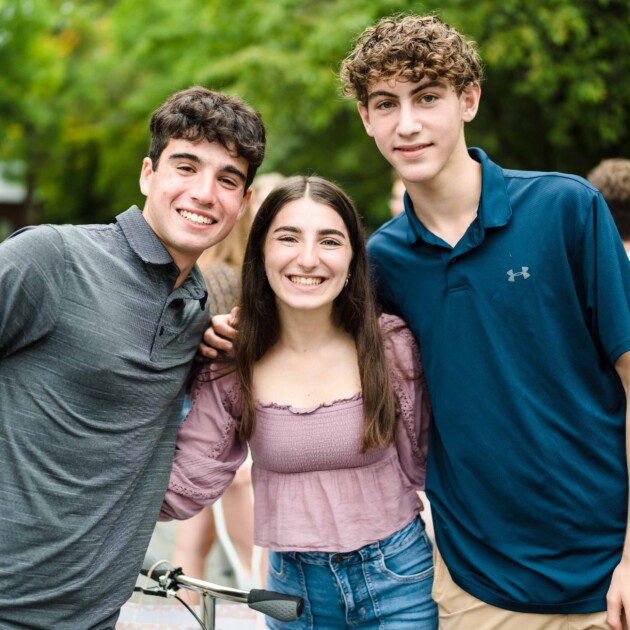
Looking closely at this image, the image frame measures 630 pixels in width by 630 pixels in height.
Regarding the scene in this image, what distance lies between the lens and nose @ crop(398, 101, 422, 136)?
101 inches

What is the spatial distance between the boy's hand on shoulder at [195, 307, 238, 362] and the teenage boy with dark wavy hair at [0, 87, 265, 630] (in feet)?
0.49

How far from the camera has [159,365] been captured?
2.49m

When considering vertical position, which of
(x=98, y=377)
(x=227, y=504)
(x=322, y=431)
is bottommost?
(x=227, y=504)

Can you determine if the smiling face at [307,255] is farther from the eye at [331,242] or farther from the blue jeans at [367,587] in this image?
the blue jeans at [367,587]

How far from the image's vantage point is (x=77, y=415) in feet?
7.50

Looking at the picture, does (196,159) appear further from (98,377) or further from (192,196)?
(98,377)

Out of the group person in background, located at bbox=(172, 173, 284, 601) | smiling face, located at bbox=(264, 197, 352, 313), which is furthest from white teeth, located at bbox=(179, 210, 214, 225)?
person in background, located at bbox=(172, 173, 284, 601)

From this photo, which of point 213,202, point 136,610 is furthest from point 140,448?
point 213,202

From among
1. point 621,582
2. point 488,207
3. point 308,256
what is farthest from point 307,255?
point 621,582

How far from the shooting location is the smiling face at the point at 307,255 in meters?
2.86

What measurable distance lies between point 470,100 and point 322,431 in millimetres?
1260

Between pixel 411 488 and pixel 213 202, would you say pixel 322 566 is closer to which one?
pixel 411 488

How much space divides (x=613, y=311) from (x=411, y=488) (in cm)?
101

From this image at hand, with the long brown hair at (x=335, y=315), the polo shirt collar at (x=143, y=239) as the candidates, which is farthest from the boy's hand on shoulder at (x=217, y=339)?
the polo shirt collar at (x=143, y=239)
